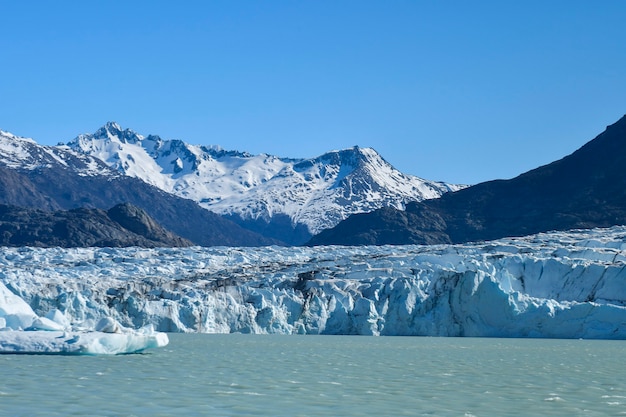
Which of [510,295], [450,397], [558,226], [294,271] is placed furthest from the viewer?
[558,226]

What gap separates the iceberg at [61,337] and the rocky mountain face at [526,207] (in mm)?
137725

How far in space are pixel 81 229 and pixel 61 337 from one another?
14927 cm

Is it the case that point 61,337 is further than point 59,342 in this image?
Yes

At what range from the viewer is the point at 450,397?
21688 millimetres

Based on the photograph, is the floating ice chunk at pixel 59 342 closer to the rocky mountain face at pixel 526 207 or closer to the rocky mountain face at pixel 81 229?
the rocky mountain face at pixel 81 229

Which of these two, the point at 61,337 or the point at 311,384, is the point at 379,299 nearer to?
the point at 61,337

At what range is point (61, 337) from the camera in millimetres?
31422

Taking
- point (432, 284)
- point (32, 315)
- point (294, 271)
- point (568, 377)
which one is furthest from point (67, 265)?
point (568, 377)

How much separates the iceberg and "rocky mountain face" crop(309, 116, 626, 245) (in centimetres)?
13773

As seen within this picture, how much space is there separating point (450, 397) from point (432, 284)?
130 feet

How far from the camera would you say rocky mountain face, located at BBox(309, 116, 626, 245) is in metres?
170

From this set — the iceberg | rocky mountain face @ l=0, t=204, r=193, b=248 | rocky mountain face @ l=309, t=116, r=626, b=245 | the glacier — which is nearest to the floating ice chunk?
the iceberg

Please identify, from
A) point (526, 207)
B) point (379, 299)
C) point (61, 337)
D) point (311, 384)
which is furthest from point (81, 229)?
point (311, 384)

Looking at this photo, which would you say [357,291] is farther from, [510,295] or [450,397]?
[450,397]
